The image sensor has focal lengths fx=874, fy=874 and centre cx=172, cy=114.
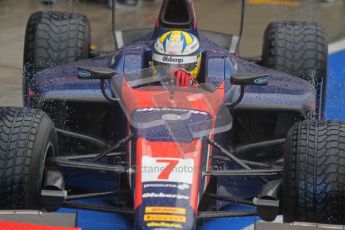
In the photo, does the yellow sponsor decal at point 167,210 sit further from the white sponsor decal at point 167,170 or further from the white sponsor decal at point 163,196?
the white sponsor decal at point 167,170

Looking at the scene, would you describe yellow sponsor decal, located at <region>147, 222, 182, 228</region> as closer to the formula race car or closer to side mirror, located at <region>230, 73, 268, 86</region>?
the formula race car

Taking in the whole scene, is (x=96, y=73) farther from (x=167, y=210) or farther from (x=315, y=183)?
(x=315, y=183)

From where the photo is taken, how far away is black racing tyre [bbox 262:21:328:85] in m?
7.21

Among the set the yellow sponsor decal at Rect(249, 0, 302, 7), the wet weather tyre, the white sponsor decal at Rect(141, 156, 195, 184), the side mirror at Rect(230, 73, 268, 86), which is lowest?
the yellow sponsor decal at Rect(249, 0, 302, 7)

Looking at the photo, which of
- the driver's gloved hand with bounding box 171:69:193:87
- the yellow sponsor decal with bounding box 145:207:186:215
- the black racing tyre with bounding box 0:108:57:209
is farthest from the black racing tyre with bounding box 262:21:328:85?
the yellow sponsor decal with bounding box 145:207:186:215

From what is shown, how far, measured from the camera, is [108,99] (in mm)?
5539

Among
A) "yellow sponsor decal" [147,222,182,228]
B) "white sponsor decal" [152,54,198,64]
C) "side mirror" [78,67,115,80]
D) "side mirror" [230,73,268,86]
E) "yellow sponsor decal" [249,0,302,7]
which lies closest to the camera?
"yellow sponsor decal" [147,222,182,228]

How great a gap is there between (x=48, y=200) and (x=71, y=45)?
2759 millimetres

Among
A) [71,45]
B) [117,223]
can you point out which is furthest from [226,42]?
[117,223]

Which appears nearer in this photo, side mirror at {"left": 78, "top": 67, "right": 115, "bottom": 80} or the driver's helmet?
side mirror at {"left": 78, "top": 67, "right": 115, "bottom": 80}

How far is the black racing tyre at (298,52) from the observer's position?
23.6 ft

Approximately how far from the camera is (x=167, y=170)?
4.70 meters

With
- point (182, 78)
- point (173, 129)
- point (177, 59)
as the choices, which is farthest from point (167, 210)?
point (177, 59)

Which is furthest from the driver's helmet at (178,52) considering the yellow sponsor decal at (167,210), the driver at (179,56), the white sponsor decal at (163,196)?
the yellow sponsor decal at (167,210)
